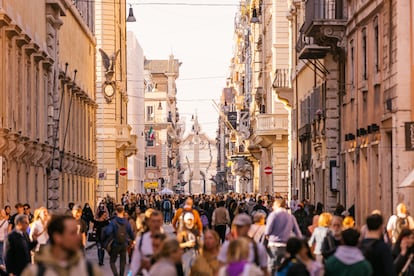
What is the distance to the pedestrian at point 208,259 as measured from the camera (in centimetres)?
1525

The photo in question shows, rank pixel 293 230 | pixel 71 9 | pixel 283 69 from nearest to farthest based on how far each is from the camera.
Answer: pixel 293 230, pixel 71 9, pixel 283 69

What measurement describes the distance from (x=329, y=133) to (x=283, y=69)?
22.2 m

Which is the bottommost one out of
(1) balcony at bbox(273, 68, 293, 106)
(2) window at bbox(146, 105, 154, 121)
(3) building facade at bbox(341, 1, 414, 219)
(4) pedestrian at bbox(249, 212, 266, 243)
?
(4) pedestrian at bbox(249, 212, 266, 243)

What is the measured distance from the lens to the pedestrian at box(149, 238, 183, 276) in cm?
1273

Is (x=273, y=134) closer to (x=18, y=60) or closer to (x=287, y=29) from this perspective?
(x=287, y=29)

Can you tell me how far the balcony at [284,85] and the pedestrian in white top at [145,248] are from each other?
4577 centimetres

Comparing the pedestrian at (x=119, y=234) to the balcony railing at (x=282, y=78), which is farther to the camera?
the balcony railing at (x=282, y=78)

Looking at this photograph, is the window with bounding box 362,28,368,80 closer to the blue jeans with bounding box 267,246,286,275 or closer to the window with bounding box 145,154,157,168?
the blue jeans with bounding box 267,246,286,275

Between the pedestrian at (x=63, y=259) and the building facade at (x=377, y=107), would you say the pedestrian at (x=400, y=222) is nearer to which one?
the building facade at (x=377, y=107)

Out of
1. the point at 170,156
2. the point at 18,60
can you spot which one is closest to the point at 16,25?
the point at 18,60

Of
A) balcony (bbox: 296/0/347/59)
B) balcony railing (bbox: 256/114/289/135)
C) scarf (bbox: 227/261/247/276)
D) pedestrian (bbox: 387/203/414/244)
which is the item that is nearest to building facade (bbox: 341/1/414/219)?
balcony (bbox: 296/0/347/59)

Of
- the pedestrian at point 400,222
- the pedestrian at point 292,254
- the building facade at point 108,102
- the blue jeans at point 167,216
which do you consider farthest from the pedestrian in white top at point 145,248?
the building facade at point 108,102

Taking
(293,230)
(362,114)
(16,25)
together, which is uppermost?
(16,25)

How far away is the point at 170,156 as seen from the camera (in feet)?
645
